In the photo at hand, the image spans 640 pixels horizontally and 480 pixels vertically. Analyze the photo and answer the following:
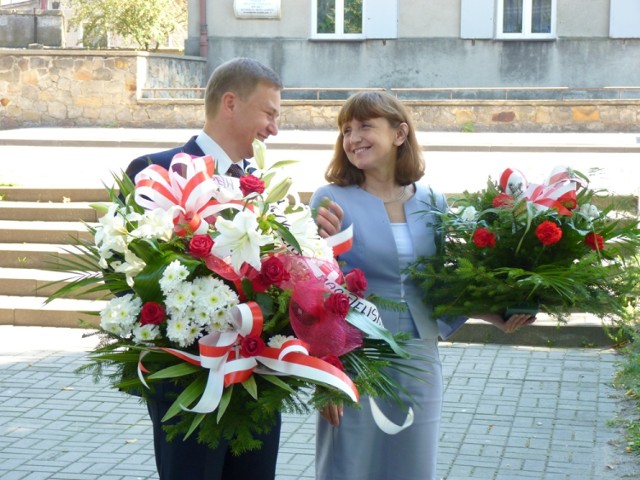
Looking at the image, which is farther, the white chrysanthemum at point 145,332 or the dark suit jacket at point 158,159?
the dark suit jacket at point 158,159

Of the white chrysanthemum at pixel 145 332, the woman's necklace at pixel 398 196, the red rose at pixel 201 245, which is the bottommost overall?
the white chrysanthemum at pixel 145 332

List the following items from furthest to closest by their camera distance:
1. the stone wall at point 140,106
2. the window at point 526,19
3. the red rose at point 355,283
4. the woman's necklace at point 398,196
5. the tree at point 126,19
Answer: the tree at point 126,19 → the window at point 526,19 → the stone wall at point 140,106 → the woman's necklace at point 398,196 → the red rose at point 355,283

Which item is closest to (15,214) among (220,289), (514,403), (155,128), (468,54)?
(514,403)

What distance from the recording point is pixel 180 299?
274cm

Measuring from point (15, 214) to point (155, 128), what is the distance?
37.1 ft

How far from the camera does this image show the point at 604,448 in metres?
5.97

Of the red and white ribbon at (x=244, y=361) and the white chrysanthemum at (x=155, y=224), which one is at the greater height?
the white chrysanthemum at (x=155, y=224)

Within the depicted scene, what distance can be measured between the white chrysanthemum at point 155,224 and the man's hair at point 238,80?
868 millimetres

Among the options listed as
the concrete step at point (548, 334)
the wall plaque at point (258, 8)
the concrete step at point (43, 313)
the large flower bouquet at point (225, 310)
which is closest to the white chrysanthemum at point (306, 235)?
the large flower bouquet at point (225, 310)

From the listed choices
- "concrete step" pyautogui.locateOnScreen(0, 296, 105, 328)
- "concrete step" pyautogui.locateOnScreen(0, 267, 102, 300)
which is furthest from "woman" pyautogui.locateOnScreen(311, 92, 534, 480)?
"concrete step" pyautogui.locateOnScreen(0, 267, 102, 300)

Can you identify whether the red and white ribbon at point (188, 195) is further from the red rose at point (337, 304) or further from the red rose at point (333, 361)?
the red rose at point (333, 361)

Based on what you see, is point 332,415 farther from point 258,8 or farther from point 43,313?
point 258,8

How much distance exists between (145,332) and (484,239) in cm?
130

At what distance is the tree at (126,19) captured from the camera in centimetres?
2808
